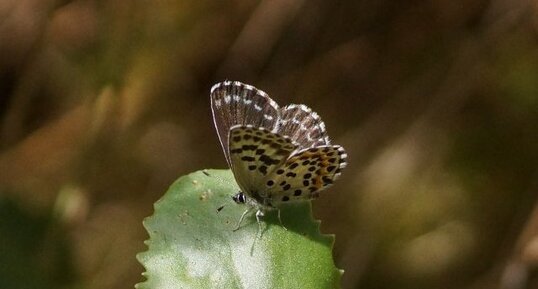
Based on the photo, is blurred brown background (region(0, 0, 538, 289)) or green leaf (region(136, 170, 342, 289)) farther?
blurred brown background (region(0, 0, 538, 289))

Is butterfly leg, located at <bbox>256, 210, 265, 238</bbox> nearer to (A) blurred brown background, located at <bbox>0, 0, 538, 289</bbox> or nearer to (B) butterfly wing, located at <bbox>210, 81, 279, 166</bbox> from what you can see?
(B) butterfly wing, located at <bbox>210, 81, 279, 166</bbox>

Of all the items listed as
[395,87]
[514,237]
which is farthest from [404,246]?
[395,87]

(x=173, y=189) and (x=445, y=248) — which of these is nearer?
(x=173, y=189)

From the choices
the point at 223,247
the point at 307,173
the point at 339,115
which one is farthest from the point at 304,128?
the point at 339,115

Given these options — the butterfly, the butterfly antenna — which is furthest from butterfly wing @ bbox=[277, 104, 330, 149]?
the butterfly antenna

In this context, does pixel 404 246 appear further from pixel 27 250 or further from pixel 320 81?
pixel 27 250

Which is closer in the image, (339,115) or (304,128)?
(304,128)

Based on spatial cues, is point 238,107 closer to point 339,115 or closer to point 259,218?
point 259,218

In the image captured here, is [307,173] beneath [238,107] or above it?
beneath
